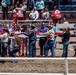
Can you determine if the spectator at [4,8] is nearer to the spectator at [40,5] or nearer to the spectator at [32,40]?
the spectator at [40,5]

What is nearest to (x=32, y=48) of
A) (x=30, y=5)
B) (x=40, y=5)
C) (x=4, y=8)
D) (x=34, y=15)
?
(x=34, y=15)

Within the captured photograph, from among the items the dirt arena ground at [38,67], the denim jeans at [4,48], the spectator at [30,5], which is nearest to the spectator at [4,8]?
the spectator at [30,5]

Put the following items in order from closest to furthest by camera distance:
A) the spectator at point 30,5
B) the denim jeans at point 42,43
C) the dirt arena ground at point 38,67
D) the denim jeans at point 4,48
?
the dirt arena ground at point 38,67, the denim jeans at point 4,48, the denim jeans at point 42,43, the spectator at point 30,5

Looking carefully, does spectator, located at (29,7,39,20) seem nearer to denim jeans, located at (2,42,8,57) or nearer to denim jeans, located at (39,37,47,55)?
denim jeans, located at (39,37,47,55)

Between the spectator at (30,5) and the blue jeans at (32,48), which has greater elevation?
the spectator at (30,5)

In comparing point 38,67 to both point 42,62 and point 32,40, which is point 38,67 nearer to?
point 42,62

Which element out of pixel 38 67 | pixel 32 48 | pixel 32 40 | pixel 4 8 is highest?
pixel 4 8

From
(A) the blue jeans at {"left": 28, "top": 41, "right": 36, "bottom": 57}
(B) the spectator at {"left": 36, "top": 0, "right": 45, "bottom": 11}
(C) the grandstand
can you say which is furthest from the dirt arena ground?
(B) the spectator at {"left": 36, "top": 0, "right": 45, "bottom": 11}

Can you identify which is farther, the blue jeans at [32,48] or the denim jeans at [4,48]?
the blue jeans at [32,48]

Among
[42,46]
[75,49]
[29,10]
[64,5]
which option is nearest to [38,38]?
[42,46]

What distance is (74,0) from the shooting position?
29125mm

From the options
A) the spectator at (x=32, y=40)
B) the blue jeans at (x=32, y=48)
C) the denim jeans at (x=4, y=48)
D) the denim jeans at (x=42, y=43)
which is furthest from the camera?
the denim jeans at (x=42, y=43)

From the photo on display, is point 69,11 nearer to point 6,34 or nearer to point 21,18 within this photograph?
point 21,18

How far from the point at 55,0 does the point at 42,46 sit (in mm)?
10026
